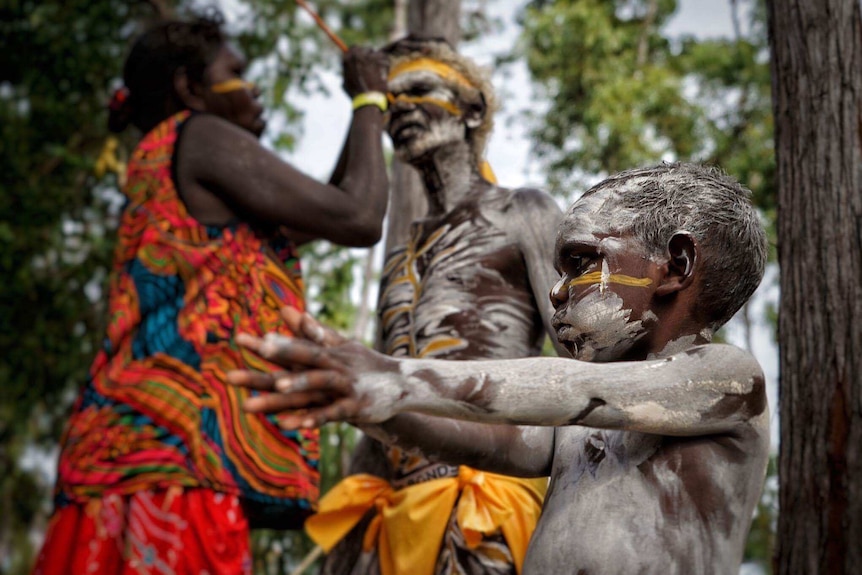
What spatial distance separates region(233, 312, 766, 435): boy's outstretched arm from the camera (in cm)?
177

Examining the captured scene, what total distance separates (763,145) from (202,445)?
37.5 feet

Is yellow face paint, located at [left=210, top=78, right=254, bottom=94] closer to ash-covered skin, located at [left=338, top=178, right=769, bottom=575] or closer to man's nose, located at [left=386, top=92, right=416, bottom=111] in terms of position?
man's nose, located at [left=386, top=92, right=416, bottom=111]

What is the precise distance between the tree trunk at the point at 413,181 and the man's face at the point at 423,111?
2.21 meters

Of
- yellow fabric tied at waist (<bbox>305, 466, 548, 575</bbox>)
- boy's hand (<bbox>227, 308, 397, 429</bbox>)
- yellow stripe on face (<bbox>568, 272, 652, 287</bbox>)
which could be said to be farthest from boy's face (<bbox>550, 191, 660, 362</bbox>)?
yellow fabric tied at waist (<bbox>305, 466, 548, 575</bbox>)

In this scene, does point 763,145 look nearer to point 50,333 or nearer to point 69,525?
point 50,333

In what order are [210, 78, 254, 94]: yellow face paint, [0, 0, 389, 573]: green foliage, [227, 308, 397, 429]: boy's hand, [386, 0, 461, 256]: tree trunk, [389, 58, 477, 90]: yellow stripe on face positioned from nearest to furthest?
[227, 308, 397, 429]: boy's hand
[210, 78, 254, 94]: yellow face paint
[389, 58, 477, 90]: yellow stripe on face
[386, 0, 461, 256]: tree trunk
[0, 0, 389, 573]: green foliage

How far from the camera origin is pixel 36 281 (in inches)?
396

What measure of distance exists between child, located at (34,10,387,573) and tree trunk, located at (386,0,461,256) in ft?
8.30

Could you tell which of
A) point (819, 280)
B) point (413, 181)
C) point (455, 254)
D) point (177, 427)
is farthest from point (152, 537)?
point (413, 181)

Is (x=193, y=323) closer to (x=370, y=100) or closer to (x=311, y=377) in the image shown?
(x=370, y=100)

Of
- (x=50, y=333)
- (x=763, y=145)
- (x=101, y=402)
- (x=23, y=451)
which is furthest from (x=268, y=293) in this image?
(x=763, y=145)

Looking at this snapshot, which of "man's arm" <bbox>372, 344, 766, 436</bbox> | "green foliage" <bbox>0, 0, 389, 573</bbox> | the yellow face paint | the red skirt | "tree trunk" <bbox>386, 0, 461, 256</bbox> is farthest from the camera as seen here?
"green foliage" <bbox>0, 0, 389, 573</bbox>

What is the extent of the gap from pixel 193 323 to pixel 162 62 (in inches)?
42.5

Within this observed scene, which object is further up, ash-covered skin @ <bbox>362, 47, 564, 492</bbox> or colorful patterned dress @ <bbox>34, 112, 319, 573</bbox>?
ash-covered skin @ <bbox>362, 47, 564, 492</bbox>
